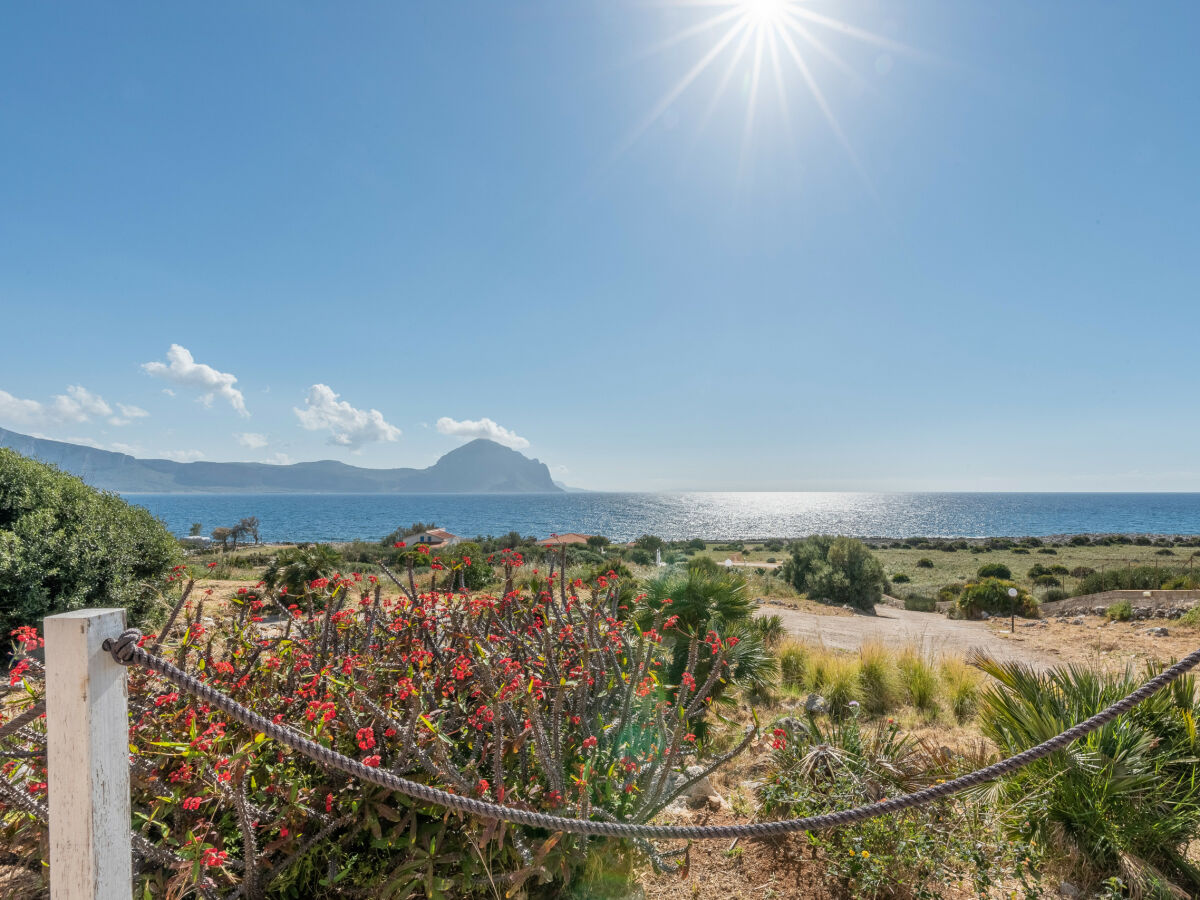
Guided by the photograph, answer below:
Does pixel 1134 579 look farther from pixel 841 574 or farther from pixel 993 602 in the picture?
pixel 841 574

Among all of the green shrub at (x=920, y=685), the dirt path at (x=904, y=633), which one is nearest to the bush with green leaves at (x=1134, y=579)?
the dirt path at (x=904, y=633)

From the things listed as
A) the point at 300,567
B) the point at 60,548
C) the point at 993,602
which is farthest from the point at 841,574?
the point at 60,548

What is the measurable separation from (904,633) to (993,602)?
6929 mm

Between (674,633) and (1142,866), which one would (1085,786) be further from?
(674,633)

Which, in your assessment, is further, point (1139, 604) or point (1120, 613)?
point (1139, 604)

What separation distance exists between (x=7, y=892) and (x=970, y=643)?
556 inches

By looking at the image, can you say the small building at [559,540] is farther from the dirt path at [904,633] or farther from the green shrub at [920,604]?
the green shrub at [920,604]

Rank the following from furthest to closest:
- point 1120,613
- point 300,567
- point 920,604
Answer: point 920,604 → point 1120,613 → point 300,567

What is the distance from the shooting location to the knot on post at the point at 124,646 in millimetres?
1387

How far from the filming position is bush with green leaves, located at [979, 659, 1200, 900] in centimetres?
279

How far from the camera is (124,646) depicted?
1392 mm

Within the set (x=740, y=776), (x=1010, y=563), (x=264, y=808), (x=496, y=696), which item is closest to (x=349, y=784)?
(x=264, y=808)

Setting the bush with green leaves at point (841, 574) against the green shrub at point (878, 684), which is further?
the bush with green leaves at point (841, 574)

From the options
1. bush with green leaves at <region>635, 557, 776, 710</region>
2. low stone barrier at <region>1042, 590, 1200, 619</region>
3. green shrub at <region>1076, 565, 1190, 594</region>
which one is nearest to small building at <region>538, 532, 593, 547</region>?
bush with green leaves at <region>635, 557, 776, 710</region>
